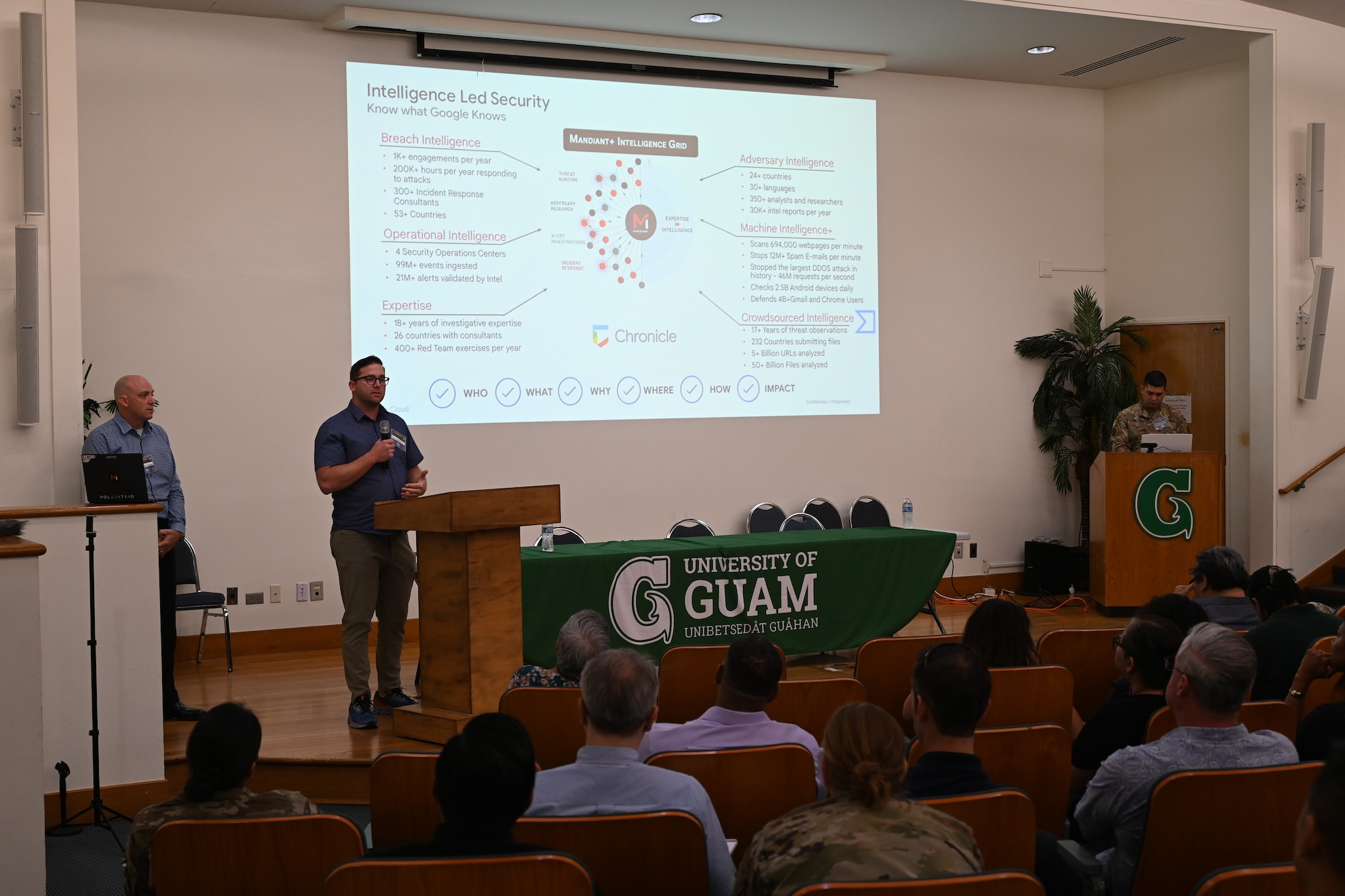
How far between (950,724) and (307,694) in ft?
13.7

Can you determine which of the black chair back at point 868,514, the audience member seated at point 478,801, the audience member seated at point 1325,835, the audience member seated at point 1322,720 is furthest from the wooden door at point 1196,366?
the audience member seated at point 1325,835

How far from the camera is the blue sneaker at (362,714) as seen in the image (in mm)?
4941

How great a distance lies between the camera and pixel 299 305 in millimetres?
7074

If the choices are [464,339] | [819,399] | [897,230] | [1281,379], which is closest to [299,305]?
[464,339]

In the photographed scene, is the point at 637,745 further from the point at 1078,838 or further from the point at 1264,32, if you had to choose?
the point at 1264,32

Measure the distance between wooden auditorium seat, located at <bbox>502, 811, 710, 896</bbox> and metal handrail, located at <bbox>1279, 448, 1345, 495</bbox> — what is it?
7.45 m

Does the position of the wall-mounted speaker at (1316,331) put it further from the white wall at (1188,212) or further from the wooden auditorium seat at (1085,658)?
the wooden auditorium seat at (1085,658)

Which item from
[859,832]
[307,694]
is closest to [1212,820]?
[859,832]

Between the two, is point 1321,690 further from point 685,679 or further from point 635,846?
point 635,846

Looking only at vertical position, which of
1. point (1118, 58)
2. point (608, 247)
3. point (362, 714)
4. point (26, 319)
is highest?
point (1118, 58)

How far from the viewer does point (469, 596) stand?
14.0 ft

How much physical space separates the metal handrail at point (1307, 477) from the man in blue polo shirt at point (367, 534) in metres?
6.31

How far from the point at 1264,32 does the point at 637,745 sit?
25.7ft

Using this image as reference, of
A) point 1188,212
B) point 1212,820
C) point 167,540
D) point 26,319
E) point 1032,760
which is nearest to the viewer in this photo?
point 1212,820
